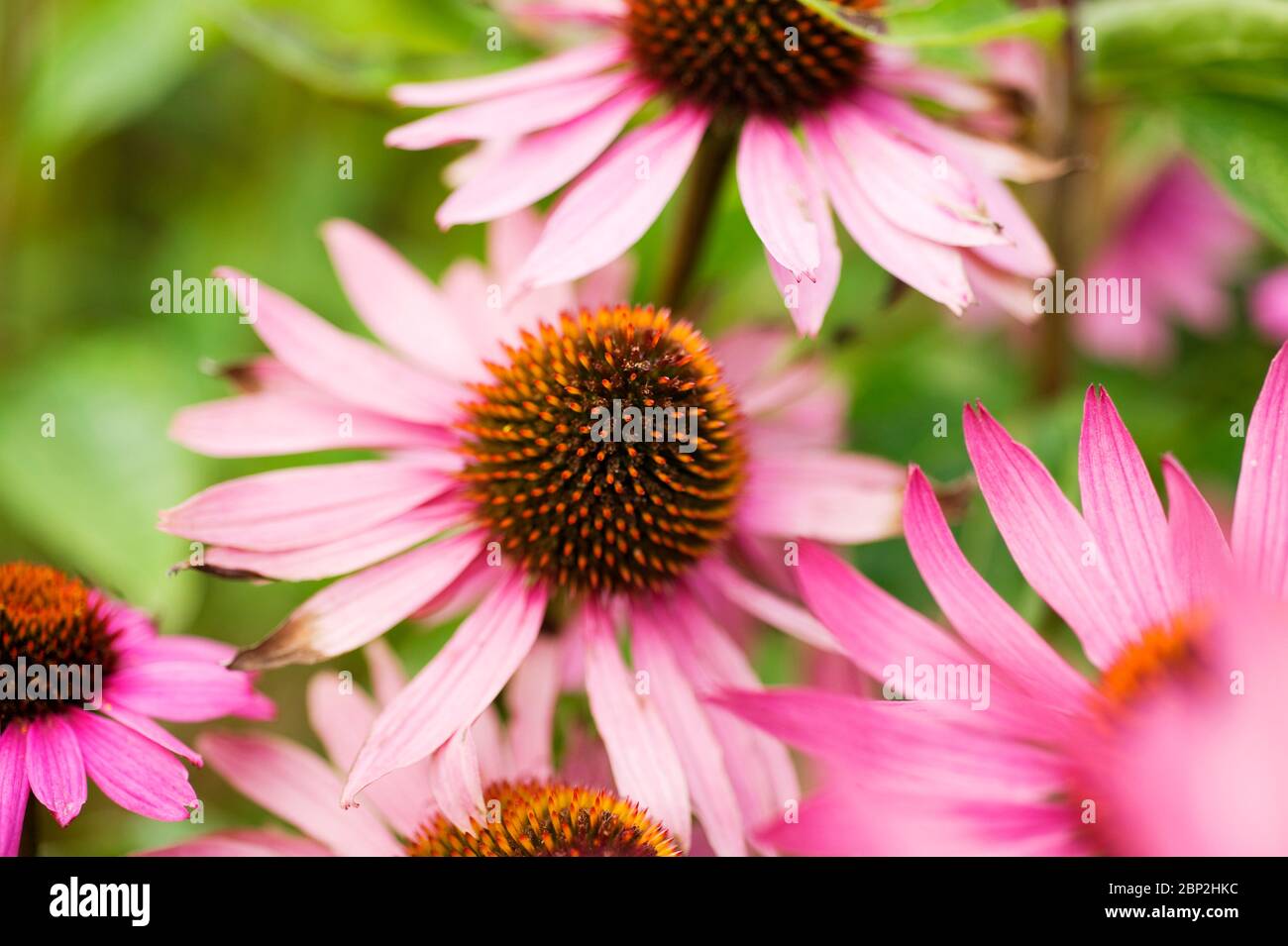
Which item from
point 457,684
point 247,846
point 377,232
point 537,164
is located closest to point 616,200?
point 537,164

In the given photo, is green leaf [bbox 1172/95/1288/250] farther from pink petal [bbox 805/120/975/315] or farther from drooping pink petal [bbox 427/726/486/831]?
drooping pink petal [bbox 427/726/486/831]

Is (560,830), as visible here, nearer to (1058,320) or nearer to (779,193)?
(779,193)

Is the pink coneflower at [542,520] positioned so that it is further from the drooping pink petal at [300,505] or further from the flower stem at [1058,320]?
the flower stem at [1058,320]

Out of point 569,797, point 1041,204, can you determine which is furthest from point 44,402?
point 1041,204

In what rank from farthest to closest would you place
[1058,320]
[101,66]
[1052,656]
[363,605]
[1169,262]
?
[1169,262]
[101,66]
[1058,320]
[363,605]
[1052,656]

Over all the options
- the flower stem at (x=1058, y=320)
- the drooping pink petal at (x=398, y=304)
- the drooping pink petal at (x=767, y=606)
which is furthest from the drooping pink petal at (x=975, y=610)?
the flower stem at (x=1058, y=320)

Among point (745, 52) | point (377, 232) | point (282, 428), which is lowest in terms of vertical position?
point (282, 428)

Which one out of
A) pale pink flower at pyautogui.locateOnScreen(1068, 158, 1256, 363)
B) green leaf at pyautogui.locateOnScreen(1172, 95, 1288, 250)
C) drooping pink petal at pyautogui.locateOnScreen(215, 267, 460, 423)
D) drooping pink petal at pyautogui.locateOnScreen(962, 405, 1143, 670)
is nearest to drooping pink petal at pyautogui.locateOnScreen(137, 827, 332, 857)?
drooping pink petal at pyautogui.locateOnScreen(215, 267, 460, 423)
